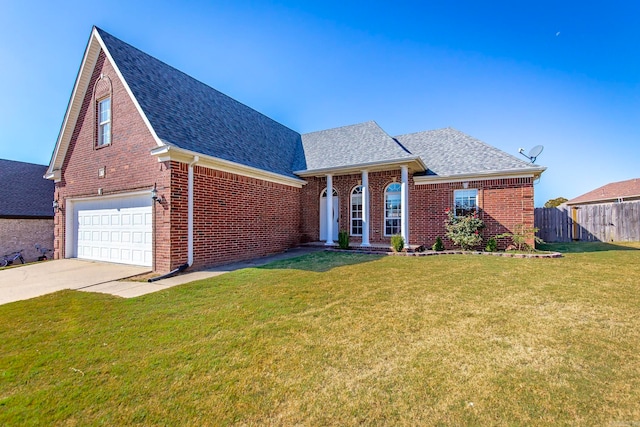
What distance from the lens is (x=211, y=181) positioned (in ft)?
29.0

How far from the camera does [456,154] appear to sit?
12.3 m

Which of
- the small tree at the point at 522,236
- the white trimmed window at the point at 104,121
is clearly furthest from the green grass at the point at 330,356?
the white trimmed window at the point at 104,121

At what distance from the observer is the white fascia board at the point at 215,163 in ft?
25.3

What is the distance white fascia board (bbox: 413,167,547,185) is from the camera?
33.3 feet

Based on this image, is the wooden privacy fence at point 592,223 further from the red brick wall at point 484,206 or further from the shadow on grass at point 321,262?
the shadow on grass at point 321,262

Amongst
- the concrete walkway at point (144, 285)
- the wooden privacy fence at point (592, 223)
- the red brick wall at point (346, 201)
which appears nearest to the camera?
the concrete walkway at point (144, 285)

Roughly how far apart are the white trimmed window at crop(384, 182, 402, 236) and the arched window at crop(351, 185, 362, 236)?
4.06 ft

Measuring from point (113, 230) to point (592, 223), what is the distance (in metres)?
22.1

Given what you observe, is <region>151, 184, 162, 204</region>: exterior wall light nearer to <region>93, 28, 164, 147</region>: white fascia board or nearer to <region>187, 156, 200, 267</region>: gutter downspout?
<region>187, 156, 200, 267</region>: gutter downspout

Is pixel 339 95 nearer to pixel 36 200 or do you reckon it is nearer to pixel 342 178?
pixel 342 178

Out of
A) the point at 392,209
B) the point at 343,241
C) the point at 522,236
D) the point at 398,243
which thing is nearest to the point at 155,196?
the point at 343,241

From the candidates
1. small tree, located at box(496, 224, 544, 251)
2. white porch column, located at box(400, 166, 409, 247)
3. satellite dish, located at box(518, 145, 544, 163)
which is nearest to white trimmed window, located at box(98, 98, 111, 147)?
white porch column, located at box(400, 166, 409, 247)

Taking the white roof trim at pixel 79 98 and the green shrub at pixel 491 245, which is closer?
the white roof trim at pixel 79 98

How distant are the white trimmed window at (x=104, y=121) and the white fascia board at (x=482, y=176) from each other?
1224 centimetres
